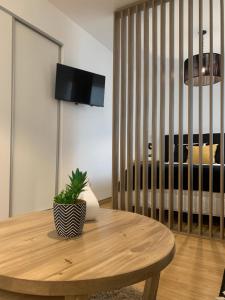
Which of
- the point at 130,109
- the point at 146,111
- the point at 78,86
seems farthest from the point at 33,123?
the point at 146,111

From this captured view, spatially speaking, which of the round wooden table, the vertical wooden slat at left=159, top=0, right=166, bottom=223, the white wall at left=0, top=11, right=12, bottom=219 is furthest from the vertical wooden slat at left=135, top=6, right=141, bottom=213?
the round wooden table

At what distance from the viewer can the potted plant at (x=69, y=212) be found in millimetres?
1127

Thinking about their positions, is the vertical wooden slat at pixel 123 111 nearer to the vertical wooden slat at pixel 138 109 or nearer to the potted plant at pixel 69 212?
the vertical wooden slat at pixel 138 109

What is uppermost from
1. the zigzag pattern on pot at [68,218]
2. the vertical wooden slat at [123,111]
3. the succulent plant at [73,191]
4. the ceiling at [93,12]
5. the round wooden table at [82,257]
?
the ceiling at [93,12]

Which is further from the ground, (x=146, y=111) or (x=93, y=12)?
(x=93, y=12)

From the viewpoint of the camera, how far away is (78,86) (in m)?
3.69

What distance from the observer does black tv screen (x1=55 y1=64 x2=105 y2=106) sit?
3428 millimetres

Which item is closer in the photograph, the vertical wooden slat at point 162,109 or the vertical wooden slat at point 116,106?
the vertical wooden slat at point 162,109

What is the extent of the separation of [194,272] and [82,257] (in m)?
1.31

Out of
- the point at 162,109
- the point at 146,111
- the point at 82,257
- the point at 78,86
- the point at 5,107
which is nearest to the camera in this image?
the point at 82,257

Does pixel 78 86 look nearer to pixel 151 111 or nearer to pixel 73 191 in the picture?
pixel 151 111

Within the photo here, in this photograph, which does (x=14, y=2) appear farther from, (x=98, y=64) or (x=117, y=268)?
(x=117, y=268)

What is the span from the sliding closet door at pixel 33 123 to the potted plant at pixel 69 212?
193cm

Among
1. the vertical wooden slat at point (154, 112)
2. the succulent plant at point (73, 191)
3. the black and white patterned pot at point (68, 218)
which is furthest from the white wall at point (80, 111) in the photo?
the black and white patterned pot at point (68, 218)
